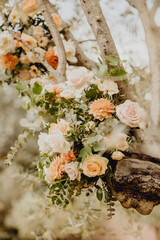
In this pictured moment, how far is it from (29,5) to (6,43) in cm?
26

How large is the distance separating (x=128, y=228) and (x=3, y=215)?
7.54ft

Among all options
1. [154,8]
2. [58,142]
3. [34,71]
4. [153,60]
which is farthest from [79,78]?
[154,8]

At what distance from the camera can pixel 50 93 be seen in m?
0.90

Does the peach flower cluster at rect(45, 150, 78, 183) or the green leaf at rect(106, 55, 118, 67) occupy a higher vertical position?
the green leaf at rect(106, 55, 118, 67)

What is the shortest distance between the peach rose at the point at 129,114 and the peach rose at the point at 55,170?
0.29m

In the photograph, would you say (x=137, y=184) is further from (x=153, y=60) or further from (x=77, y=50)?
(x=77, y=50)

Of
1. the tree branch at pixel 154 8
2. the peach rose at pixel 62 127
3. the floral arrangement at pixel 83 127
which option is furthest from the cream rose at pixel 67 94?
the tree branch at pixel 154 8

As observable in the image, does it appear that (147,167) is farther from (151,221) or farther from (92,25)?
(151,221)

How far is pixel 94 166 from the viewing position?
79 centimetres

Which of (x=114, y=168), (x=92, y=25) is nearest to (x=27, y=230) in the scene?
(x=114, y=168)

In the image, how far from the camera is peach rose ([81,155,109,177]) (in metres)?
0.80

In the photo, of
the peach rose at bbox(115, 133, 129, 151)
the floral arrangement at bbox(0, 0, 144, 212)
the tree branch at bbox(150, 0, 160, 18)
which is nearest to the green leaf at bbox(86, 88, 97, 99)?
the floral arrangement at bbox(0, 0, 144, 212)

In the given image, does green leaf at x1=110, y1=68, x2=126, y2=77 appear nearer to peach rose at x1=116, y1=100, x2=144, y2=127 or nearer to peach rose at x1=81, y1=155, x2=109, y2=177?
peach rose at x1=116, y1=100, x2=144, y2=127

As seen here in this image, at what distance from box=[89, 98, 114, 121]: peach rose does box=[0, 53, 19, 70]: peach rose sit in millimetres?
598
